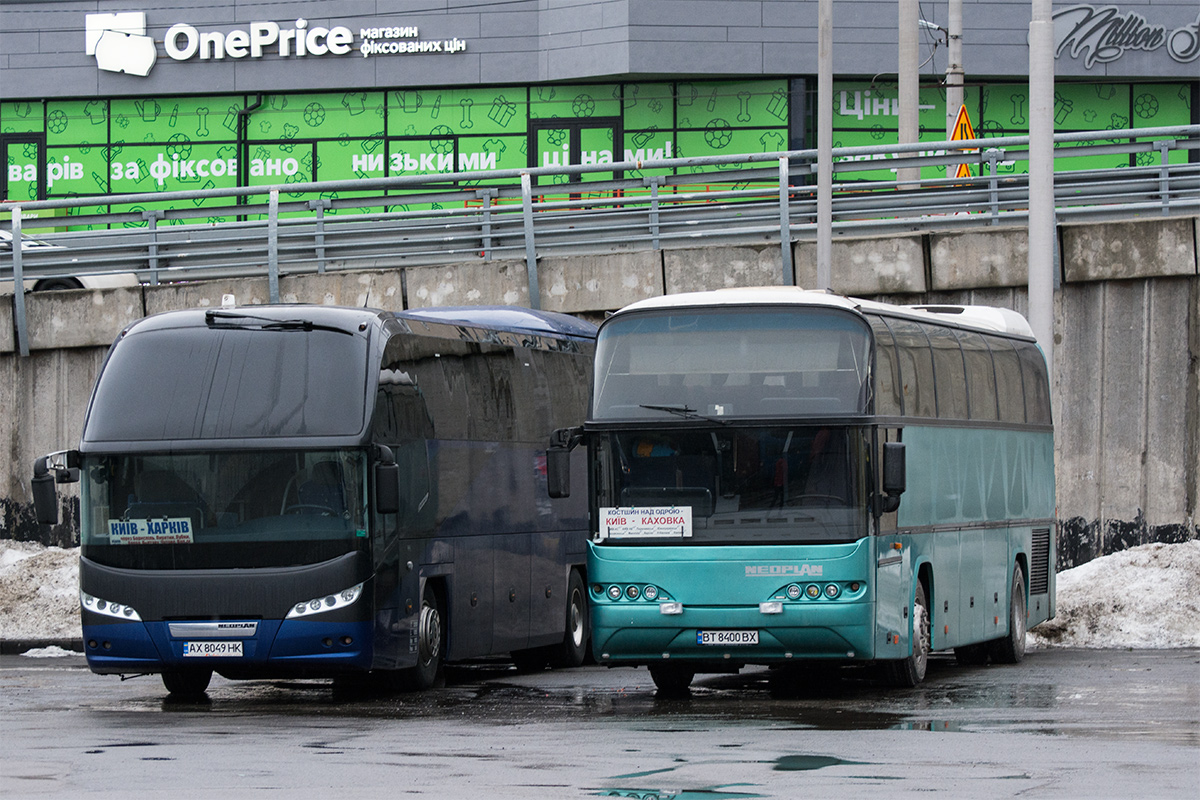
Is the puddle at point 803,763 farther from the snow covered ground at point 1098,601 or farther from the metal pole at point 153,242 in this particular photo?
the metal pole at point 153,242

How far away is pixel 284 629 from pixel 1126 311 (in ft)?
39.4

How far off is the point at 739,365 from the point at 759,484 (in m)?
0.88

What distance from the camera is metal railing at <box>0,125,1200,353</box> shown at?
2375 cm

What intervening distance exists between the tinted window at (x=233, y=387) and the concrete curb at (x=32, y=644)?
21.6ft

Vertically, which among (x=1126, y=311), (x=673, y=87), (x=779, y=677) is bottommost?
(x=779, y=677)

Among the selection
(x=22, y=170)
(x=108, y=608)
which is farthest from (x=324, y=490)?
(x=22, y=170)

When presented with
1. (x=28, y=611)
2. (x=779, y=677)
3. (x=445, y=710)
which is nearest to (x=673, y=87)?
(x=28, y=611)

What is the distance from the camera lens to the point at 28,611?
22.2 metres

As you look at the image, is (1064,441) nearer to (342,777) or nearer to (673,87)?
(342,777)

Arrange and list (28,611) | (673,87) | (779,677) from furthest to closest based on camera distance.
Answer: (673,87)
(28,611)
(779,677)

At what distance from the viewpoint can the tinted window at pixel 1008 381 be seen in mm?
18250

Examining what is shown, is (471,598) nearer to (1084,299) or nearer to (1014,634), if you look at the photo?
(1014,634)

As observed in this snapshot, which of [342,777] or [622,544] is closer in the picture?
[342,777]

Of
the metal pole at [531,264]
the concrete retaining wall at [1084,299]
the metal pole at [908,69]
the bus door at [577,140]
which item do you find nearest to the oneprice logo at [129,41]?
the bus door at [577,140]
